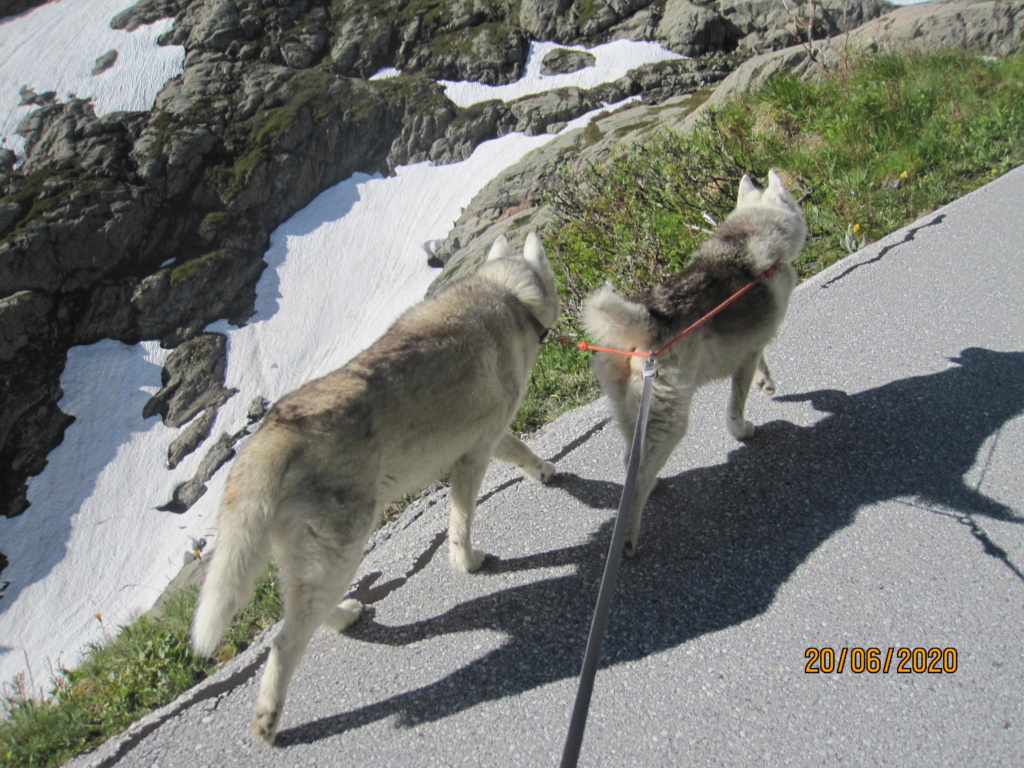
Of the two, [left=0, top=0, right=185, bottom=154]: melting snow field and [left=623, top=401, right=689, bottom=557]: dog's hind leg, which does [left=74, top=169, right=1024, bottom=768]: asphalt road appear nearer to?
[left=623, top=401, right=689, bottom=557]: dog's hind leg

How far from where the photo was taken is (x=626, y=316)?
3992 mm

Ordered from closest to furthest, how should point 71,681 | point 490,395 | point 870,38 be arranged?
point 490,395 < point 71,681 < point 870,38

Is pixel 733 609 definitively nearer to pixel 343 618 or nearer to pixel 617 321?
pixel 617 321

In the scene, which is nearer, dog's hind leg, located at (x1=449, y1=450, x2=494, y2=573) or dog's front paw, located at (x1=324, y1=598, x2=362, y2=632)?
dog's front paw, located at (x1=324, y1=598, x2=362, y2=632)

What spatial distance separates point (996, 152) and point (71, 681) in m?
11.4

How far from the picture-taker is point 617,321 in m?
4.00

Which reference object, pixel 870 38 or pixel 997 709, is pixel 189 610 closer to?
pixel 997 709

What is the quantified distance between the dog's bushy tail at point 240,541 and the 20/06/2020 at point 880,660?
9.13ft

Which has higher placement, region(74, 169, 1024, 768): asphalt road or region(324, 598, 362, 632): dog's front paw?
region(324, 598, 362, 632): dog's front paw

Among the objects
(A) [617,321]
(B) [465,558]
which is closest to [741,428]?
(A) [617,321]

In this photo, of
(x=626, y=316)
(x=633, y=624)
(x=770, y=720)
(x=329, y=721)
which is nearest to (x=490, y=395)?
(x=626, y=316)

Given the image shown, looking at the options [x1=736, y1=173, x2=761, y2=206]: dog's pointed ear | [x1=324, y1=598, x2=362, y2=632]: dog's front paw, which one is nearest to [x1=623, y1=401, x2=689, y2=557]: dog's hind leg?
[x1=324, y1=598, x2=362, y2=632]: dog's front paw

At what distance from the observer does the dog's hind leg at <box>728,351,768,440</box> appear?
4.88 metres

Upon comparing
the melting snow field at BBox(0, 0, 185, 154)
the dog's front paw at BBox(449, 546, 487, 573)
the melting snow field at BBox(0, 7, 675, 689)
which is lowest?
the melting snow field at BBox(0, 7, 675, 689)
